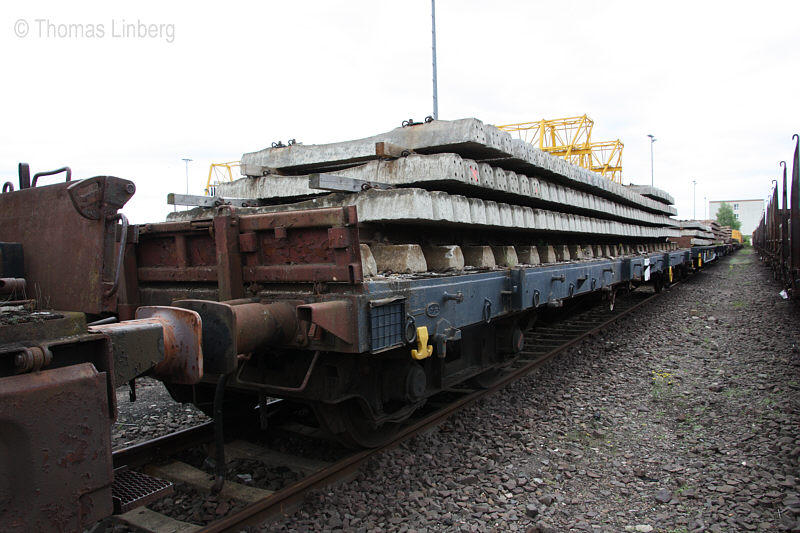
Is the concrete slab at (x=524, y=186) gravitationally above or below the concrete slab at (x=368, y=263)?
above

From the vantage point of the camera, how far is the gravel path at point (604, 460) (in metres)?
3.14

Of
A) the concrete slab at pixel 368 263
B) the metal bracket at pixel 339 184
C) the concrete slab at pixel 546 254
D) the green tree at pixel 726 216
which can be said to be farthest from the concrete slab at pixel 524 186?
the green tree at pixel 726 216

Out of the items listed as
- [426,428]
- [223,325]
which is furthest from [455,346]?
[223,325]

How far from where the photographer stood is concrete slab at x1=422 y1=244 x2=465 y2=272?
4.56m

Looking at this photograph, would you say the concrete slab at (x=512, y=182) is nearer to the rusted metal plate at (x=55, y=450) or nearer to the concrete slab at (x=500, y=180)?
the concrete slab at (x=500, y=180)

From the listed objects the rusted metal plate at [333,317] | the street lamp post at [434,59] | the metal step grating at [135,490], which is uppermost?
the street lamp post at [434,59]

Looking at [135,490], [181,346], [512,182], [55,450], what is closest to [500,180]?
[512,182]

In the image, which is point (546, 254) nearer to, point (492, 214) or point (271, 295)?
point (492, 214)

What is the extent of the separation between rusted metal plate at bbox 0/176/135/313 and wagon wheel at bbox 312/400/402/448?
1.70m

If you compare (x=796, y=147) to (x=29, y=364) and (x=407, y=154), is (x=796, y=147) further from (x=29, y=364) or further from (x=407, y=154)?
(x=29, y=364)

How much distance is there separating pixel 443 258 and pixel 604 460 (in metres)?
1.99

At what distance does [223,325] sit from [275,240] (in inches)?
32.1

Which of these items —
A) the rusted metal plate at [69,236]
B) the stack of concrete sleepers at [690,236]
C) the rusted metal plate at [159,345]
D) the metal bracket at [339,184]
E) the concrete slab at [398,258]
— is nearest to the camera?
the rusted metal plate at [159,345]

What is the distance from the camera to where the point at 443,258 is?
4.59m
